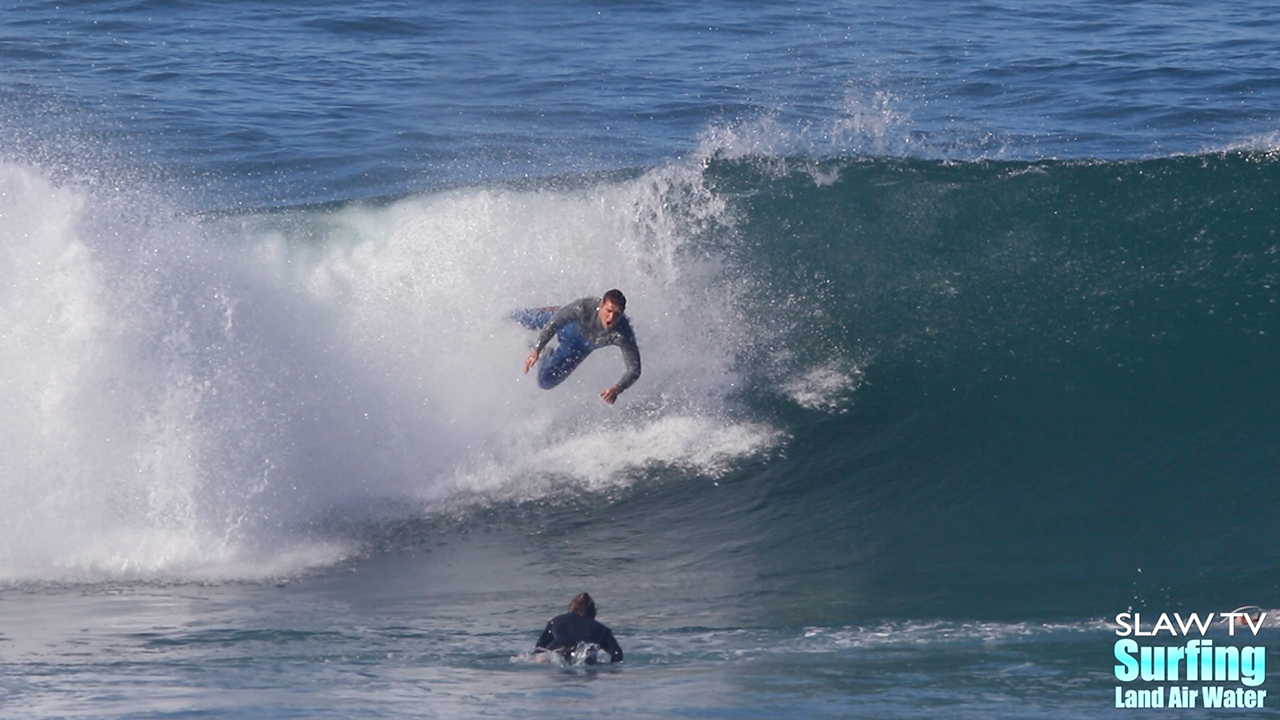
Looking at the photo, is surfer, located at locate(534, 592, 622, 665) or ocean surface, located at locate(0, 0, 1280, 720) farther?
ocean surface, located at locate(0, 0, 1280, 720)

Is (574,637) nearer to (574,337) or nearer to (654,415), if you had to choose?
(574,337)

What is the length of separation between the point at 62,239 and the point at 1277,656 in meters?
9.65

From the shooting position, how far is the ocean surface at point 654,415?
27.2 ft

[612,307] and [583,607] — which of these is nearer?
[583,607]

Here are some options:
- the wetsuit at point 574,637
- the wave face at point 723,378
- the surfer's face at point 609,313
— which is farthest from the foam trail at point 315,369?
the wetsuit at point 574,637

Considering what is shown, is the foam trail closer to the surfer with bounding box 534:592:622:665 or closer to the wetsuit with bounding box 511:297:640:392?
the wetsuit with bounding box 511:297:640:392

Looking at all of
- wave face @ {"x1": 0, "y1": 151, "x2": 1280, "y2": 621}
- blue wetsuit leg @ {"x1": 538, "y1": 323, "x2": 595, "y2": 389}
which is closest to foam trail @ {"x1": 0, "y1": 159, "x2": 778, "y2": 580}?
wave face @ {"x1": 0, "y1": 151, "x2": 1280, "y2": 621}

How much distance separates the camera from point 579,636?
7.91m

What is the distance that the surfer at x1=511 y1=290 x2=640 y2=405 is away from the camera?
10.3 meters

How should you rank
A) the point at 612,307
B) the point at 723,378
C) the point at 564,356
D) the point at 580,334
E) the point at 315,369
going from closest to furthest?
1. the point at 612,307
2. the point at 580,334
3. the point at 564,356
4. the point at 315,369
5. the point at 723,378

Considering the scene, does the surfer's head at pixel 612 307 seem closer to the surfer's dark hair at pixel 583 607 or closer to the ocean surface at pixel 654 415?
the ocean surface at pixel 654 415

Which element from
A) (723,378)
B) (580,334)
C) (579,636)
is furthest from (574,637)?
(723,378)

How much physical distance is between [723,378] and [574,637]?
206 inches

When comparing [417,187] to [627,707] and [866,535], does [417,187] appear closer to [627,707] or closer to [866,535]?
[866,535]
